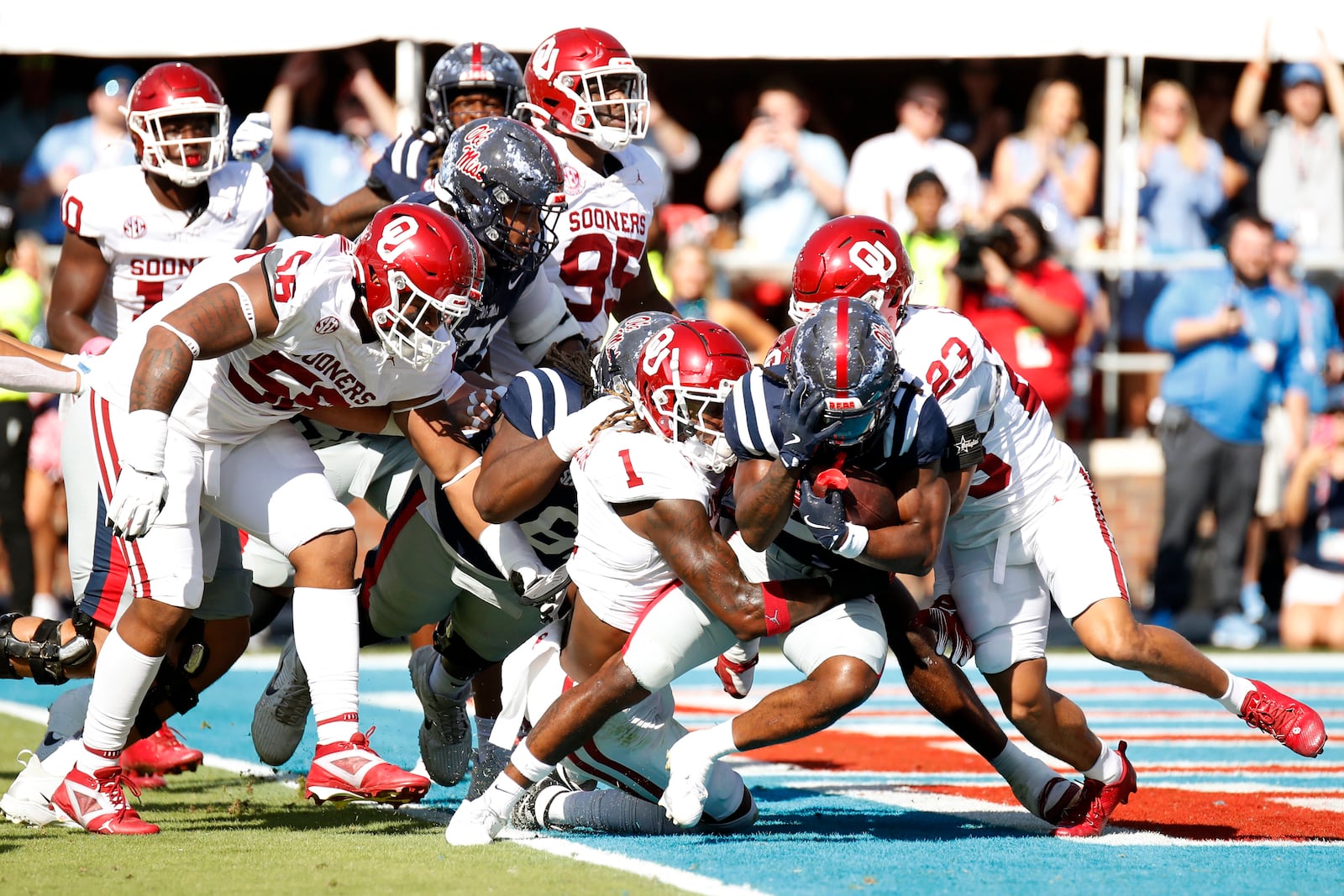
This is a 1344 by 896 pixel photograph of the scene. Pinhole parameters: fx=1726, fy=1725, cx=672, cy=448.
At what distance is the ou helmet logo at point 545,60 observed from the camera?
571cm

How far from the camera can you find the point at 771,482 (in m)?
4.11

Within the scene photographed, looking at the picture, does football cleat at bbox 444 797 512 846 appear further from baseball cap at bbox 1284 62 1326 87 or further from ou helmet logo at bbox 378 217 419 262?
baseball cap at bbox 1284 62 1326 87

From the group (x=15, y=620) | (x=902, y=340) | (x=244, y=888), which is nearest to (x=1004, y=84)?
(x=902, y=340)

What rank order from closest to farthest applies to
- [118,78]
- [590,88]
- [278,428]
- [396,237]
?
[396,237] < [278,428] < [590,88] < [118,78]

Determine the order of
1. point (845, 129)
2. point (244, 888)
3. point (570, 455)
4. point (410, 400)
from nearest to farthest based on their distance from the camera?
1. point (244, 888)
2. point (570, 455)
3. point (410, 400)
4. point (845, 129)

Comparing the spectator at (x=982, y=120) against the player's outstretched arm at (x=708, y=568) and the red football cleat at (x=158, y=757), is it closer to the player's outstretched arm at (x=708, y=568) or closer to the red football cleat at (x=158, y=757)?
the red football cleat at (x=158, y=757)

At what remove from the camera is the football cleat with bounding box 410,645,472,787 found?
17.4 ft

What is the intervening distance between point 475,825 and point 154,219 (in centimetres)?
265

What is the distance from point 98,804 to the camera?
4.55m

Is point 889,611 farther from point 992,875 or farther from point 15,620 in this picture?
point 15,620

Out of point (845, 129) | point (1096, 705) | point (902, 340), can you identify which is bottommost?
point (1096, 705)

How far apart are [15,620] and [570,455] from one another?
5.84ft

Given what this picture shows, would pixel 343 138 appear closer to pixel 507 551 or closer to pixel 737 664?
pixel 507 551

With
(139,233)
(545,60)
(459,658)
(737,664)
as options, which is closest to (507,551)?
(459,658)
